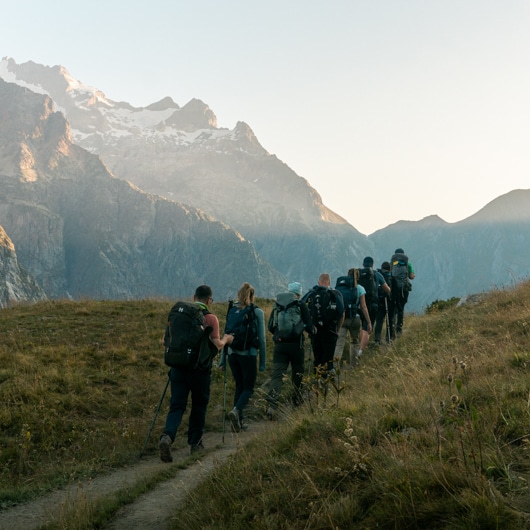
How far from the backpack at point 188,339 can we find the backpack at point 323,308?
359cm

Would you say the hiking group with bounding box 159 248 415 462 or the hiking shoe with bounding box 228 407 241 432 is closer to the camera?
the hiking group with bounding box 159 248 415 462

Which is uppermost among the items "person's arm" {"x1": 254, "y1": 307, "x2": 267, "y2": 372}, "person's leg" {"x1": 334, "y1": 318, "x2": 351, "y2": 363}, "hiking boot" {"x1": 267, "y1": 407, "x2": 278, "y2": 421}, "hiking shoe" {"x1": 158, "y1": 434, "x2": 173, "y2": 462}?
"person's arm" {"x1": 254, "y1": 307, "x2": 267, "y2": 372}

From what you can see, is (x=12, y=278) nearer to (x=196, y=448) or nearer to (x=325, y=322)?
(x=325, y=322)

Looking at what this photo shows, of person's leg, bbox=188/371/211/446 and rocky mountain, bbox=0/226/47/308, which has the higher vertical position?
rocky mountain, bbox=0/226/47/308

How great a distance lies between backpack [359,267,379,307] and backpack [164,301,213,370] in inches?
289

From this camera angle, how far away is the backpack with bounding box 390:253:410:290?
1628cm

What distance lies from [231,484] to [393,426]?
172 cm

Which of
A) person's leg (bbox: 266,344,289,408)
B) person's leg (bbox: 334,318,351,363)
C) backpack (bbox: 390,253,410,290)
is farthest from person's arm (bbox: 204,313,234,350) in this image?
backpack (bbox: 390,253,410,290)

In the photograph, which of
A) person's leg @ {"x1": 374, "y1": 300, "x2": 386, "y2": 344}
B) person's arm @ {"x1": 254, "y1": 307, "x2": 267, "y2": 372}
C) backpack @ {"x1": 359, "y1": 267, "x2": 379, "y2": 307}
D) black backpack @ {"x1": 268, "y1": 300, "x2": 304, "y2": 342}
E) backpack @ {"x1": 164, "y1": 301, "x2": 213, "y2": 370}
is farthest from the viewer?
person's leg @ {"x1": 374, "y1": 300, "x2": 386, "y2": 344}

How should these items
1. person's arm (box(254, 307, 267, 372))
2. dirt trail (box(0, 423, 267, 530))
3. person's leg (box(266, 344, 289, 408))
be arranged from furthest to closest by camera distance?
1. person's leg (box(266, 344, 289, 408))
2. person's arm (box(254, 307, 267, 372))
3. dirt trail (box(0, 423, 267, 530))

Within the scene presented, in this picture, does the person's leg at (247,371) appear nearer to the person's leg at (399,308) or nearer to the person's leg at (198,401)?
the person's leg at (198,401)

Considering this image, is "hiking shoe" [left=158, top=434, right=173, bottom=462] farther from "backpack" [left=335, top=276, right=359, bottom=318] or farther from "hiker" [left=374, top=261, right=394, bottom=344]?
"hiker" [left=374, top=261, right=394, bottom=344]

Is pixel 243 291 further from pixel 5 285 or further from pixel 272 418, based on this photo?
pixel 5 285

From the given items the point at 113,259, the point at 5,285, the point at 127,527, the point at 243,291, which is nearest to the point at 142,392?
the point at 243,291
